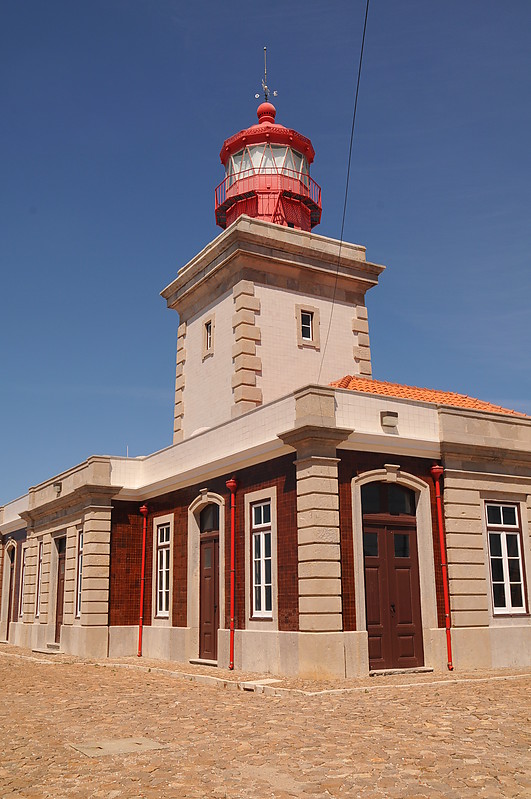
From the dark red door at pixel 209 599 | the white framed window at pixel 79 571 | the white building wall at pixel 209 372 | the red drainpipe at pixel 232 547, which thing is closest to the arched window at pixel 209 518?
the dark red door at pixel 209 599

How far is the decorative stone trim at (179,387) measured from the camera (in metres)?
21.1

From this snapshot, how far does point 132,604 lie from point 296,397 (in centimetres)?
820

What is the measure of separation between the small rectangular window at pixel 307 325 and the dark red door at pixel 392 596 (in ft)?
23.0

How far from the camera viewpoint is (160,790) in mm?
5547

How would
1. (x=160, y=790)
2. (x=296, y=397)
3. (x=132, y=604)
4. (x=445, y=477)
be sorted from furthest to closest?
(x=132, y=604)
(x=445, y=477)
(x=296, y=397)
(x=160, y=790)

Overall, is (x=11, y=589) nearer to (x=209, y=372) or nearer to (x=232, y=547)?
(x=209, y=372)

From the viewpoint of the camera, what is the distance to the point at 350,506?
1288 cm

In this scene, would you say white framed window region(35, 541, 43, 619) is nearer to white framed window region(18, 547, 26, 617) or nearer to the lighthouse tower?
white framed window region(18, 547, 26, 617)

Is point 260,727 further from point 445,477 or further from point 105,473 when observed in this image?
point 105,473

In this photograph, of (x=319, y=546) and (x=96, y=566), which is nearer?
(x=319, y=546)

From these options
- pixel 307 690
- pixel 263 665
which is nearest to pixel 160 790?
pixel 307 690

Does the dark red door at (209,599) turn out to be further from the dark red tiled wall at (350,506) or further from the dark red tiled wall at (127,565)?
the dark red tiled wall at (350,506)

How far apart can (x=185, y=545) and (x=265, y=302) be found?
19.8ft

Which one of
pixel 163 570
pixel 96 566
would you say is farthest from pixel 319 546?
pixel 96 566
